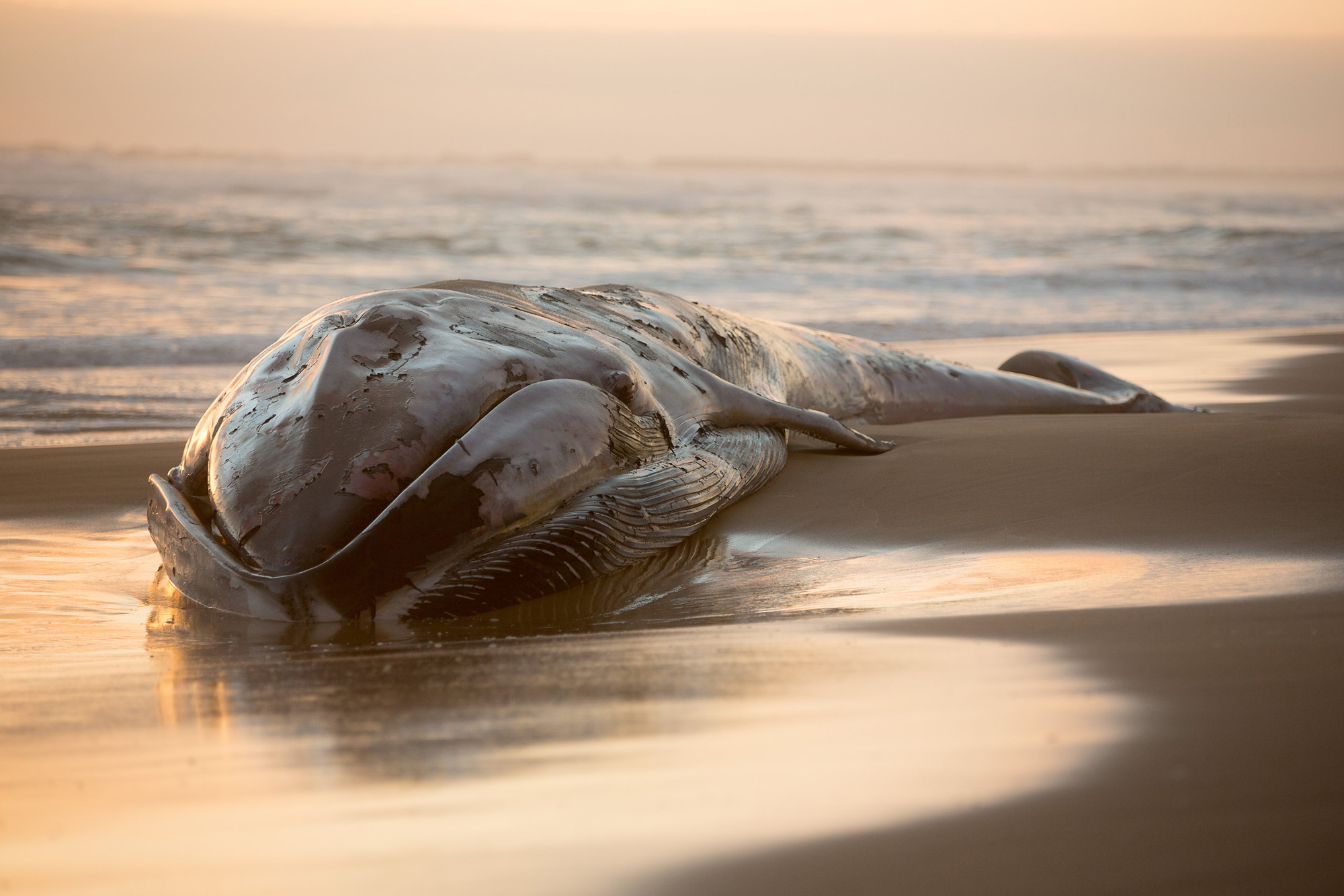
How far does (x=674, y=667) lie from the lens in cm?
232

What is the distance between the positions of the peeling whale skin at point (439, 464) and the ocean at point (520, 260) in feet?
10.9

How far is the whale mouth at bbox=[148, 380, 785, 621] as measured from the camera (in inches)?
105

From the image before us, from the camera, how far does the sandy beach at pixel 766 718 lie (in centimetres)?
151

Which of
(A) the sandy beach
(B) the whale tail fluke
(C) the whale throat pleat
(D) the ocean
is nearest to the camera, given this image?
(A) the sandy beach

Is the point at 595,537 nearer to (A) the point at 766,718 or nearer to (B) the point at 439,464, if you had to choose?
(B) the point at 439,464

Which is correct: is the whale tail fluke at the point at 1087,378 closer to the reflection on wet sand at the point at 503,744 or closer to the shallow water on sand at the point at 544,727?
the shallow water on sand at the point at 544,727

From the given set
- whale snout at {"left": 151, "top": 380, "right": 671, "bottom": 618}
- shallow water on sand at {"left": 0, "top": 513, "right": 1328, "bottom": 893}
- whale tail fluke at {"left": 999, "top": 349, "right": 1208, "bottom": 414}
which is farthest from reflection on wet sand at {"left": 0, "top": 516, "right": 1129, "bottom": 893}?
whale tail fluke at {"left": 999, "top": 349, "right": 1208, "bottom": 414}

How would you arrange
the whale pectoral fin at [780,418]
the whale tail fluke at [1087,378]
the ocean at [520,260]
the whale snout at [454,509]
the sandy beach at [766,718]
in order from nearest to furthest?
the sandy beach at [766,718] < the whale snout at [454,509] < the whale pectoral fin at [780,418] < the whale tail fluke at [1087,378] < the ocean at [520,260]

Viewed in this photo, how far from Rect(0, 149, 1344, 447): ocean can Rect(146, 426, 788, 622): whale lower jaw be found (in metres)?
3.52

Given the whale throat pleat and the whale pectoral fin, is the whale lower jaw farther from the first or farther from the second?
the whale pectoral fin

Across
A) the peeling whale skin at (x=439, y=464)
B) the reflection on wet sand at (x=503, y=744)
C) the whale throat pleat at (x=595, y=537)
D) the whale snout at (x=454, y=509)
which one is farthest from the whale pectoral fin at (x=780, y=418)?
the reflection on wet sand at (x=503, y=744)

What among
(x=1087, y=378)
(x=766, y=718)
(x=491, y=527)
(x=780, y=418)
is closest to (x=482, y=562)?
(x=491, y=527)

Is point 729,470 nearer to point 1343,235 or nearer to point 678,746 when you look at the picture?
point 678,746

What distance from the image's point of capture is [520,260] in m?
17.1
